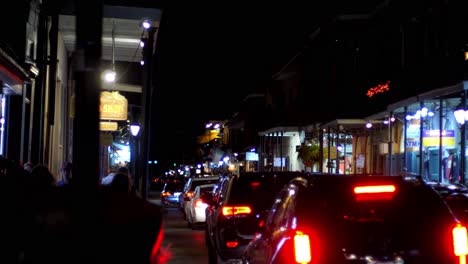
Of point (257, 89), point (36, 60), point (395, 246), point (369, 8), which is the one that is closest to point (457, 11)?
point (369, 8)

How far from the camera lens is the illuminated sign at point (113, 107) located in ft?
87.7

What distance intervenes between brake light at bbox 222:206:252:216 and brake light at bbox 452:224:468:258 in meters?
6.06

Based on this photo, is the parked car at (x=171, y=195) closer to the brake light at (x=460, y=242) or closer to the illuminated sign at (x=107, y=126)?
the illuminated sign at (x=107, y=126)

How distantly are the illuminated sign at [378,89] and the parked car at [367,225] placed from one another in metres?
18.6

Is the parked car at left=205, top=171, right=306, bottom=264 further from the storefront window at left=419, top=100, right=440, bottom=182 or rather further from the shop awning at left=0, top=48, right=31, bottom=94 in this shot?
the storefront window at left=419, top=100, right=440, bottom=182

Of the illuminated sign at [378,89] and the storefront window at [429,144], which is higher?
the illuminated sign at [378,89]

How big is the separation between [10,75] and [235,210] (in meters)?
4.73

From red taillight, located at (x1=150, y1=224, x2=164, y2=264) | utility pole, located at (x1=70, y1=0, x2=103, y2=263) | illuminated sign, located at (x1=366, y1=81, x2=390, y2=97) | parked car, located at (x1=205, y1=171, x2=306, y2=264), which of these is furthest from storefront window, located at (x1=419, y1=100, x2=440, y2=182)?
utility pole, located at (x1=70, y1=0, x2=103, y2=263)

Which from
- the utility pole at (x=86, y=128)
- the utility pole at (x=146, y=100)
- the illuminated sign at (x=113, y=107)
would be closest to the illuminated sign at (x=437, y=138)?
the utility pole at (x=146, y=100)

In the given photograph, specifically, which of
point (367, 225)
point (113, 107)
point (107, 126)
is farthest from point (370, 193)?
point (107, 126)

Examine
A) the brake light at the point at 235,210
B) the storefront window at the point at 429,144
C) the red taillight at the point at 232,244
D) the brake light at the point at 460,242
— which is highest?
the storefront window at the point at 429,144

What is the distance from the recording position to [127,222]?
18.3ft

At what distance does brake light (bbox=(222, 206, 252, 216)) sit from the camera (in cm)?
1292

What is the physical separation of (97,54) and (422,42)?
916 inches
